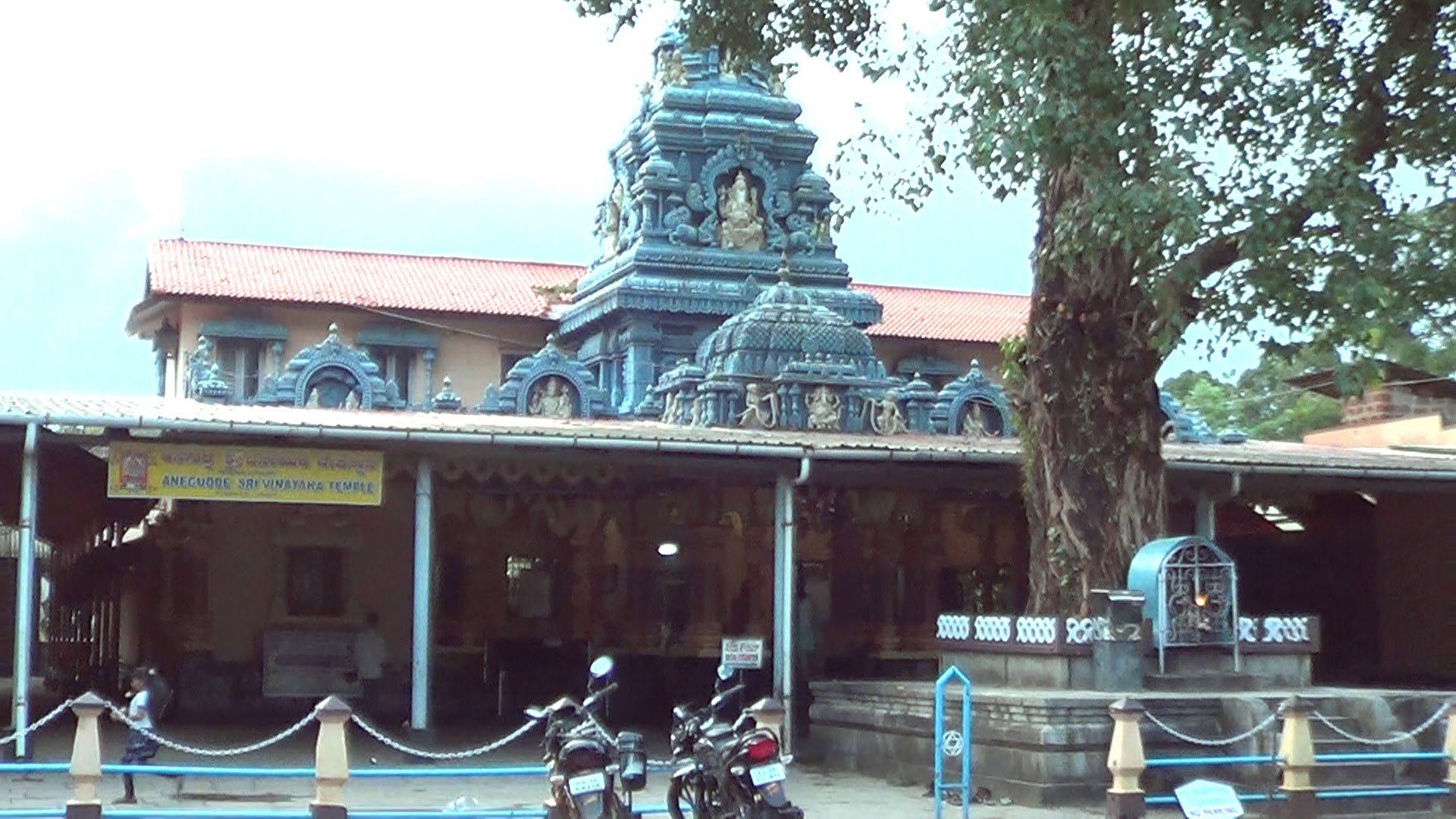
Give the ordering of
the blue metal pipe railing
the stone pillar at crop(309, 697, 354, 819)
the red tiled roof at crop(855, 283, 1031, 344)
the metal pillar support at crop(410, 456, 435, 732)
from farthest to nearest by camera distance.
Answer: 1. the red tiled roof at crop(855, 283, 1031, 344)
2. the metal pillar support at crop(410, 456, 435, 732)
3. the blue metal pipe railing
4. the stone pillar at crop(309, 697, 354, 819)

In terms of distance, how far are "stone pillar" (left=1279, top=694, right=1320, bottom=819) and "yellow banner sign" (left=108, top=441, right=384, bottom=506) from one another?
25.5 feet

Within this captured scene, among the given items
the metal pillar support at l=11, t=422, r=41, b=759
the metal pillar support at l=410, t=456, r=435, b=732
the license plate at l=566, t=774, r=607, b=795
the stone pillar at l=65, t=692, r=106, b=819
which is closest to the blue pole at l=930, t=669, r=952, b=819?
the license plate at l=566, t=774, r=607, b=795

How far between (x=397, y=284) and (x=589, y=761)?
2750 cm

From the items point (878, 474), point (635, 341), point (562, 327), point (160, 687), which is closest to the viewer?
point (160, 687)

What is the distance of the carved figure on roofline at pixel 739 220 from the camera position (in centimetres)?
2897

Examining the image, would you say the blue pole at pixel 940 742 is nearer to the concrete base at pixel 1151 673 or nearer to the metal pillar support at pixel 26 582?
the concrete base at pixel 1151 673

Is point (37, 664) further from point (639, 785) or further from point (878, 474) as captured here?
point (639, 785)

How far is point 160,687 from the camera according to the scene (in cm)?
1513

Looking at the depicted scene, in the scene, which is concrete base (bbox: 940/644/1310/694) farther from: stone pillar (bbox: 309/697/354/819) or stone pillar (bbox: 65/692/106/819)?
stone pillar (bbox: 65/692/106/819)

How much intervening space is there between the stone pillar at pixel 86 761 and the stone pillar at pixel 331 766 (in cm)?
130

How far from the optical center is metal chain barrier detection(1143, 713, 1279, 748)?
1374 centimetres

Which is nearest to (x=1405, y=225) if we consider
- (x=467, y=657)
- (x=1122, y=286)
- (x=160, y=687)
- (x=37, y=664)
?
(x=1122, y=286)

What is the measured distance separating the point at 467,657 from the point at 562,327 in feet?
32.6

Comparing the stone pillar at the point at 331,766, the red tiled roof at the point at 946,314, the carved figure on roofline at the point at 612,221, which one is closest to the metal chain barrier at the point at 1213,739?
the stone pillar at the point at 331,766
